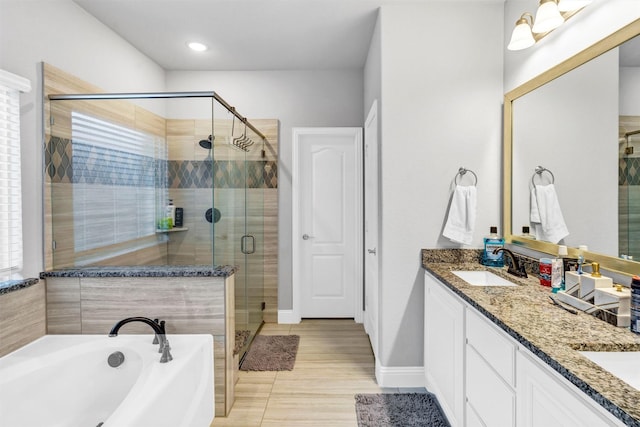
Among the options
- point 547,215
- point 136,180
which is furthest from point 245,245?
point 547,215

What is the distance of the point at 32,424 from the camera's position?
1.57 m

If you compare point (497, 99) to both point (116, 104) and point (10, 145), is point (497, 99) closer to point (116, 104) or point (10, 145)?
point (116, 104)

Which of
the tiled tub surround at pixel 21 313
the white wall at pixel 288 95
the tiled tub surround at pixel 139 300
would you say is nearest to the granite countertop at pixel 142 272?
the tiled tub surround at pixel 139 300

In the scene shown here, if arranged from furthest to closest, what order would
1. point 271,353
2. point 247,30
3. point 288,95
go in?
point 288,95
point 271,353
point 247,30

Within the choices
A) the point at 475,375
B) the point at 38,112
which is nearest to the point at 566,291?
the point at 475,375

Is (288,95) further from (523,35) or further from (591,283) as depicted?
(591,283)

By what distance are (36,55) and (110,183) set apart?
2.76 feet

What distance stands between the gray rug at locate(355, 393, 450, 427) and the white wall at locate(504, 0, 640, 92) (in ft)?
7.19

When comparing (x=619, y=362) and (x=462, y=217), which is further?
(x=462, y=217)

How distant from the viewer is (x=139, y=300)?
209 centimetres

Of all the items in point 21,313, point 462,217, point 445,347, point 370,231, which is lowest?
point 445,347

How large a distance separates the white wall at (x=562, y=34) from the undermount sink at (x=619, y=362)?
137cm

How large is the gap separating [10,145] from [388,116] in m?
2.28

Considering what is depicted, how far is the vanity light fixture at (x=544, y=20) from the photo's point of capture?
1728 mm
